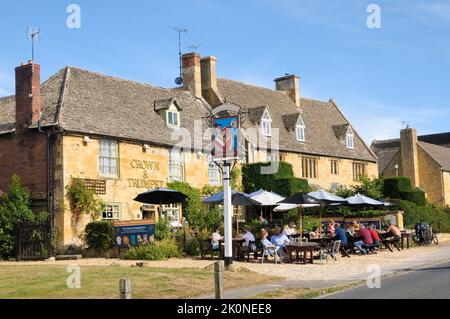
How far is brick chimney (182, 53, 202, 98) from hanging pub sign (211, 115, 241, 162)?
2015cm

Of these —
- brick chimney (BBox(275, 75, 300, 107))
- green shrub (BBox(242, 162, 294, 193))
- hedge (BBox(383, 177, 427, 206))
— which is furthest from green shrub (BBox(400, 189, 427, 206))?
green shrub (BBox(242, 162, 294, 193))

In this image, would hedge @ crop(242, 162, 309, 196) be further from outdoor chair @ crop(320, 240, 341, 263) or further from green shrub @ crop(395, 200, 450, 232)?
outdoor chair @ crop(320, 240, 341, 263)

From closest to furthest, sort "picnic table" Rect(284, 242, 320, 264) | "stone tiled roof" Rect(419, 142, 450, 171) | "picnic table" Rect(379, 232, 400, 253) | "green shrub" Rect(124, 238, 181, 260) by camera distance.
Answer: "picnic table" Rect(284, 242, 320, 264) → "green shrub" Rect(124, 238, 181, 260) → "picnic table" Rect(379, 232, 400, 253) → "stone tiled roof" Rect(419, 142, 450, 171)

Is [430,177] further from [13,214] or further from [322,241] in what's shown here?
[13,214]

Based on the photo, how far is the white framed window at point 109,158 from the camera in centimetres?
2962

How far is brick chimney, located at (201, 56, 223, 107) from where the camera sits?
39844 millimetres

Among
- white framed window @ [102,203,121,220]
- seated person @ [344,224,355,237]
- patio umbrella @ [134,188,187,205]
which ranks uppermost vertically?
patio umbrella @ [134,188,187,205]

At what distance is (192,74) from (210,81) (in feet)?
4.59

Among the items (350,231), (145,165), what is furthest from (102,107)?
(350,231)

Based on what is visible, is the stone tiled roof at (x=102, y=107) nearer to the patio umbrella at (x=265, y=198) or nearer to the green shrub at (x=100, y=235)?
the green shrub at (x=100, y=235)

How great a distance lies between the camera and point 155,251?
23734 mm

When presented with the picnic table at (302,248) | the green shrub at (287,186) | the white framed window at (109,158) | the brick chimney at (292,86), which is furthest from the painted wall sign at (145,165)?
the brick chimney at (292,86)

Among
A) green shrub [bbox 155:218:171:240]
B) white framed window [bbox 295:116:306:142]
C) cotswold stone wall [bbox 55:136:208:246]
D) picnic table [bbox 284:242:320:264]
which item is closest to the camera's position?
picnic table [bbox 284:242:320:264]
